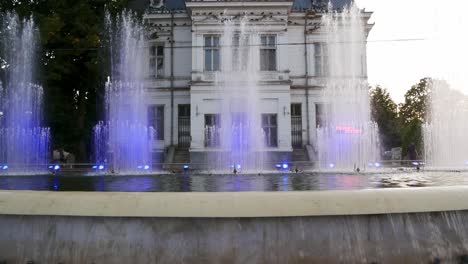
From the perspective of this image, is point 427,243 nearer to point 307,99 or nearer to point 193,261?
point 193,261

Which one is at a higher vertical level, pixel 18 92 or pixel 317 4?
pixel 317 4

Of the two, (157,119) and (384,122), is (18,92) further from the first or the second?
(384,122)

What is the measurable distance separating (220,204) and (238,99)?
2479 cm

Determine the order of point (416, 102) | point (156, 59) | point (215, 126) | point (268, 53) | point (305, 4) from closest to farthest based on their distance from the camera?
point (215, 126)
point (268, 53)
point (156, 59)
point (305, 4)
point (416, 102)

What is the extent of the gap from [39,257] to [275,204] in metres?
2.10

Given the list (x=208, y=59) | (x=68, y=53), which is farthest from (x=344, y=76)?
(x=68, y=53)

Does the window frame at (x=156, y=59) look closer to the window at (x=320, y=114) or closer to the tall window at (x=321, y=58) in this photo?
the tall window at (x=321, y=58)

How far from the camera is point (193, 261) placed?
3650mm

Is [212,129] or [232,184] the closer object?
[232,184]

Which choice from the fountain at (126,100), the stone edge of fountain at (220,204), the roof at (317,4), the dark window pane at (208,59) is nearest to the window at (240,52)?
the dark window pane at (208,59)

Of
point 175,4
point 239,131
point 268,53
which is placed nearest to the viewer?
point 239,131

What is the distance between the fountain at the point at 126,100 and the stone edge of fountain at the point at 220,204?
20.3 metres

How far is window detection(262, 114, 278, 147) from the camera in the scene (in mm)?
29250

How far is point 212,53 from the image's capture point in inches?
1169
